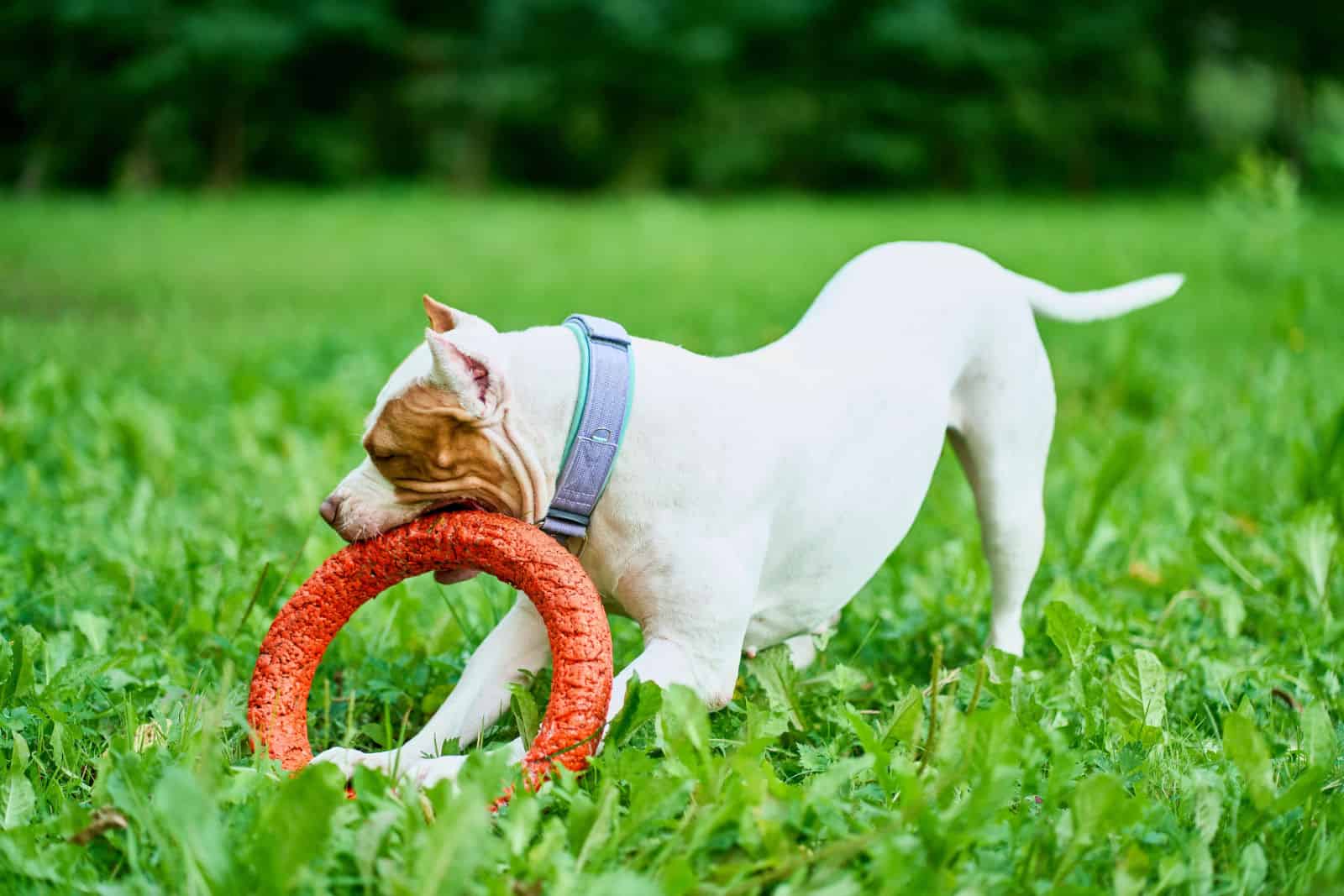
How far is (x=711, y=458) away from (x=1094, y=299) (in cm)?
144

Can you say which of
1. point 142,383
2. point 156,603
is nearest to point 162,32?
point 142,383

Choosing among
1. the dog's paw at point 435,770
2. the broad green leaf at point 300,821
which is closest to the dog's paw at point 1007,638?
the dog's paw at point 435,770

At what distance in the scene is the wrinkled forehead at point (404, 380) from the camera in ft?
7.36

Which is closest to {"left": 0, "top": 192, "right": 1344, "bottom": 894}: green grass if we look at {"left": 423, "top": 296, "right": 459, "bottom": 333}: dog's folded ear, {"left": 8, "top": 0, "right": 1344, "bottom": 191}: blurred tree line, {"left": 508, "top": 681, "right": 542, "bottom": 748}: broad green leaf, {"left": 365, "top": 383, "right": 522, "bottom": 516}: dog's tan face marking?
{"left": 508, "top": 681, "right": 542, "bottom": 748}: broad green leaf

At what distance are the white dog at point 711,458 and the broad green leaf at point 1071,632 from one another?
0.37 m

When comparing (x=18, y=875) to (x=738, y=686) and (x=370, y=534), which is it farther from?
(x=738, y=686)

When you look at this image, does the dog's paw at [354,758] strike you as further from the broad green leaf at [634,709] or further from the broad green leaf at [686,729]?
the broad green leaf at [686,729]

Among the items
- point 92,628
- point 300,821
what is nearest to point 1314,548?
point 300,821

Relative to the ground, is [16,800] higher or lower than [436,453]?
lower

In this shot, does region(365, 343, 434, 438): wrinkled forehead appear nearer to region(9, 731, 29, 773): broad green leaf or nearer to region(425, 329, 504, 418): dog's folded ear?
region(425, 329, 504, 418): dog's folded ear

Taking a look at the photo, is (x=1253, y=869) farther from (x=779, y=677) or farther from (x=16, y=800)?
(x=16, y=800)

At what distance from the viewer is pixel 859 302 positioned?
288 cm

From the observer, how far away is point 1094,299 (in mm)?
3311

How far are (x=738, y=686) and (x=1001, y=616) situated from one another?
2.54 ft
